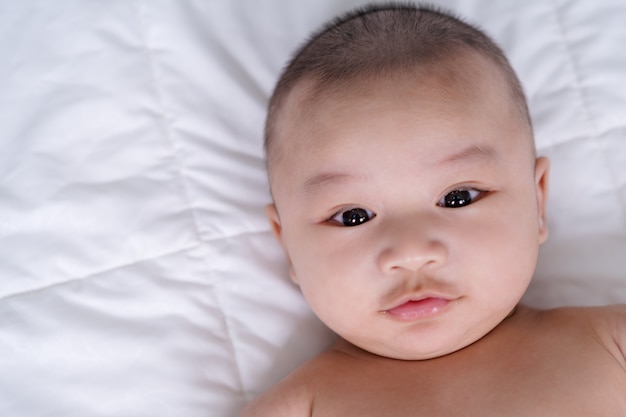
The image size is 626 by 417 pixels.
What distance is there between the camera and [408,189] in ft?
3.95

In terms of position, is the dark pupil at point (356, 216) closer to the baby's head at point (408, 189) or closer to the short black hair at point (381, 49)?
the baby's head at point (408, 189)

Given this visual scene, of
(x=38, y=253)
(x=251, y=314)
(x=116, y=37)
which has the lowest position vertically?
(x=251, y=314)

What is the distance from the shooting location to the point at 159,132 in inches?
61.3

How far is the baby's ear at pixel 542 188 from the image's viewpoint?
136 cm

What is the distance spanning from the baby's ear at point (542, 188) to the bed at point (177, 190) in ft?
0.42

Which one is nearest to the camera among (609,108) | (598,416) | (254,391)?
(598,416)

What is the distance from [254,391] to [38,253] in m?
0.46

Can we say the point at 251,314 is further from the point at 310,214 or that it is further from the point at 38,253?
the point at 38,253

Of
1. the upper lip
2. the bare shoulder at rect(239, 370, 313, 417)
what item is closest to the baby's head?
the upper lip

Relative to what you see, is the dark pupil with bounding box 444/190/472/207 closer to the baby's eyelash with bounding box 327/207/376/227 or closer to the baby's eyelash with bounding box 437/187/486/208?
the baby's eyelash with bounding box 437/187/486/208

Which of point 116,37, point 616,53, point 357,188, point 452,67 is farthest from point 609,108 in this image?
point 116,37

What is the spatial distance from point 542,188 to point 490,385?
359mm

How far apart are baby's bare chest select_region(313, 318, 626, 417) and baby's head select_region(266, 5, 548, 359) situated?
36 millimetres

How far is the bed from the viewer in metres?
1.40
